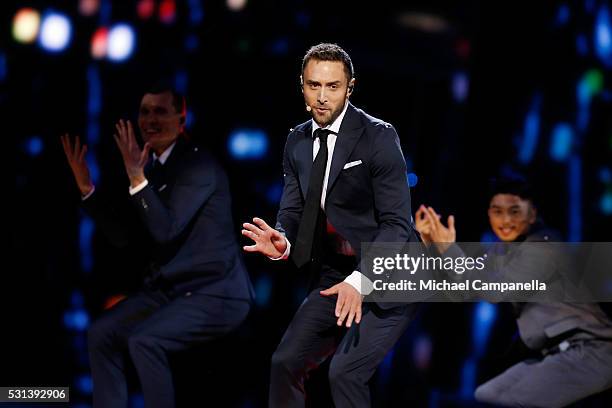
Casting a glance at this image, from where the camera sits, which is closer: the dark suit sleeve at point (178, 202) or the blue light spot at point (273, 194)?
the dark suit sleeve at point (178, 202)

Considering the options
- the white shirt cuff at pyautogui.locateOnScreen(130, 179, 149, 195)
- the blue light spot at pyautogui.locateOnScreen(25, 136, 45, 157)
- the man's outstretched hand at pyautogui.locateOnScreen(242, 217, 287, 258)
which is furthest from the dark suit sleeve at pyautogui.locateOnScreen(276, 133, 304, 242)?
the blue light spot at pyautogui.locateOnScreen(25, 136, 45, 157)

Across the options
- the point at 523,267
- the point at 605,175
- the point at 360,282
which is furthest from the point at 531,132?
the point at 360,282

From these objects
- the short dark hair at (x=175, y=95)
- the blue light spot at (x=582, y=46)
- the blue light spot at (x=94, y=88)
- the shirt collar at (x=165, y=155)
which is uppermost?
the blue light spot at (x=582, y=46)

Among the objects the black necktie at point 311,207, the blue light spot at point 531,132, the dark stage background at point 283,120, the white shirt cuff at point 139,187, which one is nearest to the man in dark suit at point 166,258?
the white shirt cuff at point 139,187

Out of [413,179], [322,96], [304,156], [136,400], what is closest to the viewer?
[322,96]

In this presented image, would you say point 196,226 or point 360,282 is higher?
point 196,226

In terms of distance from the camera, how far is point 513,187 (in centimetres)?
365

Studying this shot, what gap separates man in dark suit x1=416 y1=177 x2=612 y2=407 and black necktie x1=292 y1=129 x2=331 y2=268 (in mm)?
742

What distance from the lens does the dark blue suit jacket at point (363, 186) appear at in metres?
2.88

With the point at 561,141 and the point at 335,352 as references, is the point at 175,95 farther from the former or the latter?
the point at 561,141

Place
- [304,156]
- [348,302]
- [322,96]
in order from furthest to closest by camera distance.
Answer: [304,156], [322,96], [348,302]

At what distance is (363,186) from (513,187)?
3.28 ft

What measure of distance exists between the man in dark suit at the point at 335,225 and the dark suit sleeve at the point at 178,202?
491 mm

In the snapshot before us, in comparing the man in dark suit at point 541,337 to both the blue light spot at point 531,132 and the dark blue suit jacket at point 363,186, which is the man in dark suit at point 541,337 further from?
the dark blue suit jacket at point 363,186
